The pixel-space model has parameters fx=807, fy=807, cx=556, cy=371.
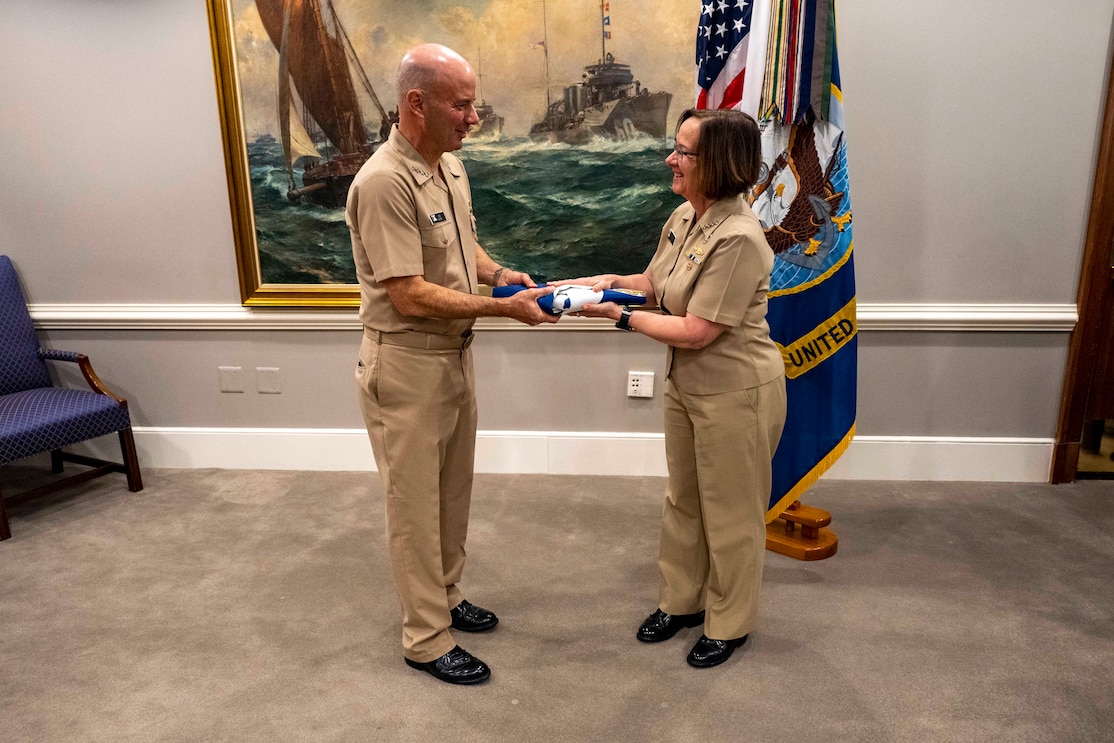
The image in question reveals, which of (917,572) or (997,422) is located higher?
(997,422)

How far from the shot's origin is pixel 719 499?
217cm

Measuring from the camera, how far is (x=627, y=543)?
3039 mm

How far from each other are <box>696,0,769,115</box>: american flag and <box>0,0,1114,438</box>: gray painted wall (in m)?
0.74

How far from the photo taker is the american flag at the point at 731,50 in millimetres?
2566

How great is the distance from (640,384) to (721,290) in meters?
1.62

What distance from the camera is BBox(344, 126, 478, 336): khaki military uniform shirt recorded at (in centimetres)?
194

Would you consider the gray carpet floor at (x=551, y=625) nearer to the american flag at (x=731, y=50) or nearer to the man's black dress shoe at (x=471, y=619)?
the man's black dress shoe at (x=471, y=619)

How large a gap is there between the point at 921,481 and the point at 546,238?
1.96m

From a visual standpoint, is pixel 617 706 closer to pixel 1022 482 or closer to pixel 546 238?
pixel 546 238

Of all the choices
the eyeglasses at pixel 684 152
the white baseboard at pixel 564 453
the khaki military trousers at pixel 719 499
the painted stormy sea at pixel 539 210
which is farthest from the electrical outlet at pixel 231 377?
→ the eyeglasses at pixel 684 152

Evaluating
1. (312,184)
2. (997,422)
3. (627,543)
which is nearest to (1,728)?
(627,543)

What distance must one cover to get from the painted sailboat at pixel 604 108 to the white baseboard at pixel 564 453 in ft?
4.30

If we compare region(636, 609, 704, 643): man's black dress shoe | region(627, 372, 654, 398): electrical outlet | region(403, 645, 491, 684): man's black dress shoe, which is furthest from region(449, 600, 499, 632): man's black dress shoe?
region(627, 372, 654, 398): electrical outlet

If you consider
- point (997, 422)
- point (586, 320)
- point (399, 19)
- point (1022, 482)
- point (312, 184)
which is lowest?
point (1022, 482)
